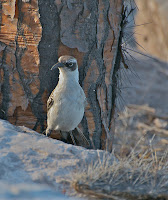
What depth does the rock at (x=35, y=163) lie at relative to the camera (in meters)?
2.76

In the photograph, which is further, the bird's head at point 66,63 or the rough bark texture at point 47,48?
the rough bark texture at point 47,48

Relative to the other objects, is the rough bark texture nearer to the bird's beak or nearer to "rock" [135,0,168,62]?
the bird's beak

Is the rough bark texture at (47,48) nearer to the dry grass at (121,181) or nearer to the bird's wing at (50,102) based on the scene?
the bird's wing at (50,102)

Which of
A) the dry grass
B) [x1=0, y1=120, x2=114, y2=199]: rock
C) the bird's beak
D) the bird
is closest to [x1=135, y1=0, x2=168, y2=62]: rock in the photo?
the bird

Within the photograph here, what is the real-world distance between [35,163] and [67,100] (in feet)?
4.15

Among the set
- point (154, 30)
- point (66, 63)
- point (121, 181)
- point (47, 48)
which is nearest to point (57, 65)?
point (66, 63)

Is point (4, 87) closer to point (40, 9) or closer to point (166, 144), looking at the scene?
point (40, 9)

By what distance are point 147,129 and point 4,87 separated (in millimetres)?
3867

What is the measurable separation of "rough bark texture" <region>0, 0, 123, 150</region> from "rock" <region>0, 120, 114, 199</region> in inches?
32.7

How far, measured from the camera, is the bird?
4.35 metres

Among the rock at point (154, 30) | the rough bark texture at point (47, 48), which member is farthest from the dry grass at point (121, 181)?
the rock at point (154, 30)

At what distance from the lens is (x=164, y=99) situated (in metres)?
9.04

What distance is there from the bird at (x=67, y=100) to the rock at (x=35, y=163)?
28.3 inches

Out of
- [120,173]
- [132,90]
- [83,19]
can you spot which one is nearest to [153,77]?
[132,90]
